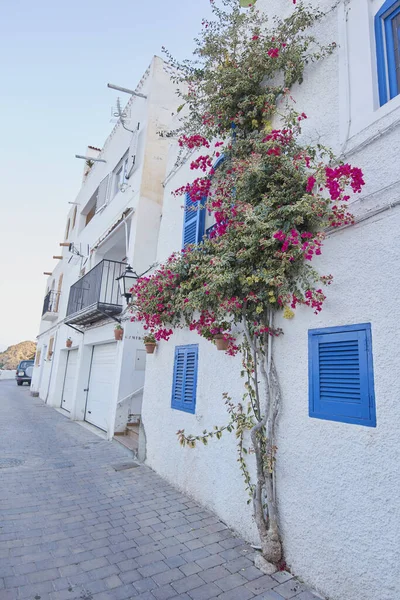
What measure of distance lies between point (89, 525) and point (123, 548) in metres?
0.69

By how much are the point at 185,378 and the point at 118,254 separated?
8.15 metres

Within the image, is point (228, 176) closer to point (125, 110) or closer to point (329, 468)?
point (329, 468)

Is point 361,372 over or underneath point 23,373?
over

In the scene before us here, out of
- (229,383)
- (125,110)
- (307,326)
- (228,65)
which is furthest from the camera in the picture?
(125,110)

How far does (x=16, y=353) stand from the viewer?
203 ft

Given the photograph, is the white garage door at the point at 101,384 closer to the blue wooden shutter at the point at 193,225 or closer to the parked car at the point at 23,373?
the blue wooden shutter at the point at 193,225

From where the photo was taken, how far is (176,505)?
4648mm

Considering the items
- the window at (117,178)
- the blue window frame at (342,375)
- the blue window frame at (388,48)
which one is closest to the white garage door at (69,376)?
the window at (117,178)

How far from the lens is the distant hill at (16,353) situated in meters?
58.6

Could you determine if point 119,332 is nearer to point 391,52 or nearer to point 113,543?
point 113,543

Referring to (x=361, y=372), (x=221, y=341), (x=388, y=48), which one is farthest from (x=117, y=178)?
(x=361, y=372)

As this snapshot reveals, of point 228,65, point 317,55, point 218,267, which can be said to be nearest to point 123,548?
point 218,267

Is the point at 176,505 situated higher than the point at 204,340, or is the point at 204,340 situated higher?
the point at 204,340

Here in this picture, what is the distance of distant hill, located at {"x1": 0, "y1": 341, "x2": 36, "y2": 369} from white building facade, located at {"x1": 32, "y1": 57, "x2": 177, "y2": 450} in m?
50.7
